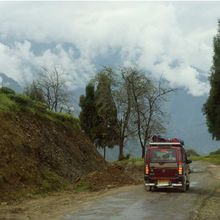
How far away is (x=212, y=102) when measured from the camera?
201ft

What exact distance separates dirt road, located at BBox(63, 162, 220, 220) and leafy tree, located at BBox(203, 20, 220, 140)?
117 ft

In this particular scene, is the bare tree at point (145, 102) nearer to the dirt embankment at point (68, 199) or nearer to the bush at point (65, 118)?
the bush at point (65, 118)

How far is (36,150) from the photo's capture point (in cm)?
2591

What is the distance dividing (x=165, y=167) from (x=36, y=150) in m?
6.04

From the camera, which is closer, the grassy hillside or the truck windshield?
the grassy hillside

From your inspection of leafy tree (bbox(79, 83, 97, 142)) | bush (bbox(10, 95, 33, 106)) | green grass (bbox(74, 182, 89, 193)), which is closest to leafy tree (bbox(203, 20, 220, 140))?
leafy tree (bbox(79, 83, 97, 142))

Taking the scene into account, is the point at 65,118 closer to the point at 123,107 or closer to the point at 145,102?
the point at 145,102

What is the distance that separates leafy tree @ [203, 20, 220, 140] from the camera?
5969 cm

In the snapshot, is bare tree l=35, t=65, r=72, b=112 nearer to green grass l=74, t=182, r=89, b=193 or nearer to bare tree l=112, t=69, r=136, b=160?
bare tree l=112, t=69, r=136, b=160

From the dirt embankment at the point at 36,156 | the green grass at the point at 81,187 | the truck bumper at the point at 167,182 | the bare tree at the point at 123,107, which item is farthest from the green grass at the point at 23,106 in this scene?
the bare tree at the point at 123,107

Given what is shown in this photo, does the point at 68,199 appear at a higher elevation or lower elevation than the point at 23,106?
lower

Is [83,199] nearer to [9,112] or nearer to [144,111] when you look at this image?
[9,112]

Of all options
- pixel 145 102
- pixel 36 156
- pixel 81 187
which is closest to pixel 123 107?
pixel 145 102

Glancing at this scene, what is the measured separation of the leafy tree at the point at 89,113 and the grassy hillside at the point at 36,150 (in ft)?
120
